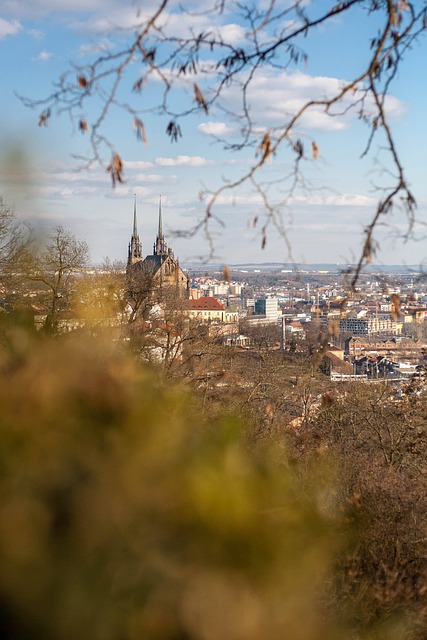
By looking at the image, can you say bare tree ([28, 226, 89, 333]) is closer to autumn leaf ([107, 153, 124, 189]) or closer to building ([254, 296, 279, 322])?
autumn leaf ([107, 153, 124, 189])

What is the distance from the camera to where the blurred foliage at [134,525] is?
38.4 inches

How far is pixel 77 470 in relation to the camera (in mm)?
1089

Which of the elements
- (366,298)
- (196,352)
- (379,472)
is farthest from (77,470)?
(196,352)

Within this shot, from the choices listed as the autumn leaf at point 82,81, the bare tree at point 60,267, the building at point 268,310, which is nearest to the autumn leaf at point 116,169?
the autumn leaf at point 82,81

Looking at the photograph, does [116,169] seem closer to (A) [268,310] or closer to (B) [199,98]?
(B) [199,98]

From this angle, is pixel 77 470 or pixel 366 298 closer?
pixel 77 470

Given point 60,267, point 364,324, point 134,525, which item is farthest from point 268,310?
point 134,525

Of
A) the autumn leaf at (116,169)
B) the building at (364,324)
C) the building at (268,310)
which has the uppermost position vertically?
the autumn leaf at (116,169)

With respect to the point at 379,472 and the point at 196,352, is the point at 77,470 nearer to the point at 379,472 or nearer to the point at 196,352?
the point at 379,472

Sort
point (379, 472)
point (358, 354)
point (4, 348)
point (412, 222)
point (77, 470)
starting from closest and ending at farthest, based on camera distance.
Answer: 1. point (77, 470)
2. point (4, 348)
3. point (412, 222)
4. point (379, 472)
5. point (358, 354)

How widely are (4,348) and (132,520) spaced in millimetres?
516

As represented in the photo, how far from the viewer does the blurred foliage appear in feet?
3.20

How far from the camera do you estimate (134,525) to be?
1.04 m

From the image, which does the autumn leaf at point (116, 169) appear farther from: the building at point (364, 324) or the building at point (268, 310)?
the building at point (268, 310)
